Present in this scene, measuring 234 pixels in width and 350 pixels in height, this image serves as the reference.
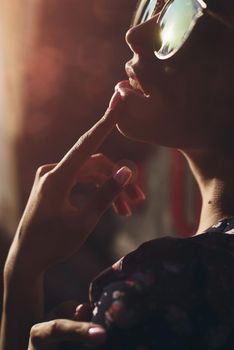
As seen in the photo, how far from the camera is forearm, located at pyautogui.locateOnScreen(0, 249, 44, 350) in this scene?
1037 millimetres

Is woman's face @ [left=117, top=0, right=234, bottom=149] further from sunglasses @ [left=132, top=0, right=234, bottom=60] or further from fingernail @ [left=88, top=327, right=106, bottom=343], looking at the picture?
fingernail @ [left=88, top=327, right=106, bottom=343]

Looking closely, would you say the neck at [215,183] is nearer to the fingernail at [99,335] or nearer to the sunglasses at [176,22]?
the sunglasses at [176,22]

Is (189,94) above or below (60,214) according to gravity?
above

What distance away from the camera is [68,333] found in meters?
0.72

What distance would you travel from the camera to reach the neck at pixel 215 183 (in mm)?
921

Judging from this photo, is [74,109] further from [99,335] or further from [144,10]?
[99,335]

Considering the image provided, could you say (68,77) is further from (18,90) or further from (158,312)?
(158,312)

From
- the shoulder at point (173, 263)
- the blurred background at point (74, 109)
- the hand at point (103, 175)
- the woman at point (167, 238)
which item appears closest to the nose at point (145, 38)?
the woman at point (167, 238)

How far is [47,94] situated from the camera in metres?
2.58

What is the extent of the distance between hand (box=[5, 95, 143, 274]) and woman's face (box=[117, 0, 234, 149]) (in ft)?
0.25

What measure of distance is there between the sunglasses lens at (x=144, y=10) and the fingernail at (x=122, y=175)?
276 millimetres

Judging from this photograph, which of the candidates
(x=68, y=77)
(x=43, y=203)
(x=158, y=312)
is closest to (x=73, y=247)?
(x=43, y=203)

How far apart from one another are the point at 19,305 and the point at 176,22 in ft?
1.68

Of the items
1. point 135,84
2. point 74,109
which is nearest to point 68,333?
point 135,84
